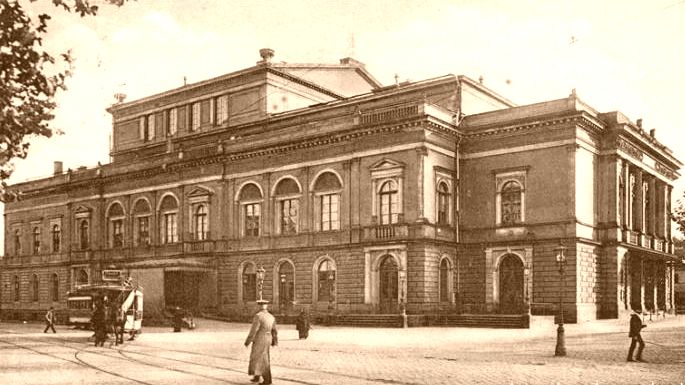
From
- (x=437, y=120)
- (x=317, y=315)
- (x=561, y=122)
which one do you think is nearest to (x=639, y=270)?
(x=561, y=122)

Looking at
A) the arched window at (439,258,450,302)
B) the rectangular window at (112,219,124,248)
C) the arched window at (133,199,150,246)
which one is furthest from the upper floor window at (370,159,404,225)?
the rectangular window at (112,219,124,248)

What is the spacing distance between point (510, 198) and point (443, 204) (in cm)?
336

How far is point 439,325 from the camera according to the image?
120 ft

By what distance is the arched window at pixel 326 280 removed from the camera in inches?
1607

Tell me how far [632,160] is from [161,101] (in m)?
33.0

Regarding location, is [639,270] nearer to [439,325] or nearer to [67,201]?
[439,325]

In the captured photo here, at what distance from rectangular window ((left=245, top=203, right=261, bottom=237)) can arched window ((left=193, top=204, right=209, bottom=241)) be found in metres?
3.47

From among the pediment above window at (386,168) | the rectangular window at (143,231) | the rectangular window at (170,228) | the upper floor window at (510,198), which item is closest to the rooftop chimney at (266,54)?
the rectangular window at (170,228)

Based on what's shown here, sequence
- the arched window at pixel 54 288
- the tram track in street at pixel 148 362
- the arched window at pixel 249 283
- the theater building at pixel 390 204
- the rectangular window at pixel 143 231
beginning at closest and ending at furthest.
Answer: the tram track in street at pixel 148 362, the theater building at pixel 390 204, the arched window at pixel 249 283, the rectangular window at pixel 143 231, the arched window at pixel 54 288

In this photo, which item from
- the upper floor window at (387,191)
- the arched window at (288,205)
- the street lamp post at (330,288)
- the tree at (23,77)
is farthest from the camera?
the arched window at (288,205)

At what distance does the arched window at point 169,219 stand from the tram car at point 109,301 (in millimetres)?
10342

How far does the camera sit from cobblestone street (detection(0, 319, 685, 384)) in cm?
1553

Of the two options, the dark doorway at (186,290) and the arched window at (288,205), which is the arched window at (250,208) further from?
the dark doorway at (186,290)

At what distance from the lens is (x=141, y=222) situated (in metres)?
52.3
